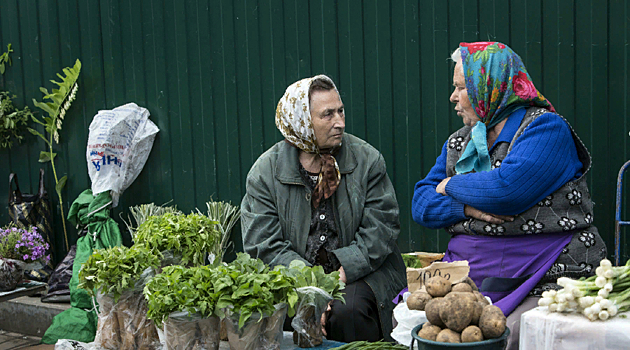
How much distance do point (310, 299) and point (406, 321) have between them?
14.6 inches

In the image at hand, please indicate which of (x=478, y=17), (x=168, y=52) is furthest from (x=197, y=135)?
(x=478, y=17)

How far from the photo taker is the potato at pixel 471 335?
155cm

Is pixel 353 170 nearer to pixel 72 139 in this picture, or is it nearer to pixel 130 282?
pixel 130 282

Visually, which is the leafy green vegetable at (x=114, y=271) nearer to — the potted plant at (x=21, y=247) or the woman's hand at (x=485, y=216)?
the woman's hand at (x=485, y=216)

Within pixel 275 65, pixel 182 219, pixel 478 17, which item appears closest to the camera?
pixel 182 219

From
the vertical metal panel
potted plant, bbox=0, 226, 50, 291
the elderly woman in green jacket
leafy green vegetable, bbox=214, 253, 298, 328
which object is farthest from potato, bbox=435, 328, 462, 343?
potted plant, bbox=0, 226, 50, 291

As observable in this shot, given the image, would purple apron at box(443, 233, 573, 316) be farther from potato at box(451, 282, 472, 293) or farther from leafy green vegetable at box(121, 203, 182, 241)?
leafy green vegetable at box(121, 203, 182, 241)

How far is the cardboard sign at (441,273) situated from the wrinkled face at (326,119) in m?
1.07

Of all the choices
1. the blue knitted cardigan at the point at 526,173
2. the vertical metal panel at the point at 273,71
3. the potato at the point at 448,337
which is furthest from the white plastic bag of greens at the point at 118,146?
the potato at the point at 448,337

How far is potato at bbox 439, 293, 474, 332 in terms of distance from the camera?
5.17 feet

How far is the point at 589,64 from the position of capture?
10.7 ft

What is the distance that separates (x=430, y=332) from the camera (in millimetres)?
1616

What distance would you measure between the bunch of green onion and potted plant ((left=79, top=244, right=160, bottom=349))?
1.49m

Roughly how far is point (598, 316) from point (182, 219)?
6.06 ft
